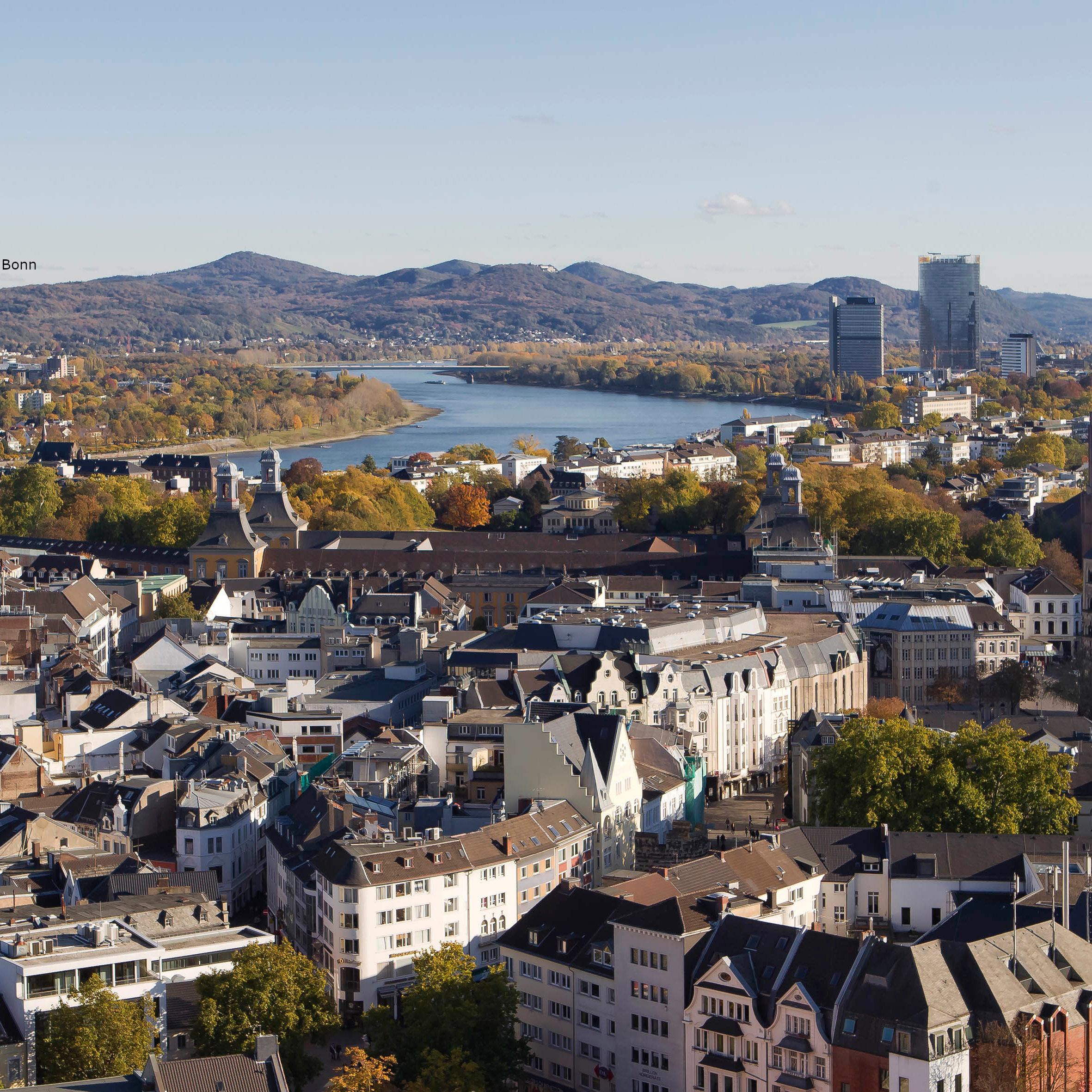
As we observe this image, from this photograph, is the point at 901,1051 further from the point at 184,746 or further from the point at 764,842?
the point at 184,746

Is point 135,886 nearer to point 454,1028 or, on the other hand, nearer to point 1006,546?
point 454,1028

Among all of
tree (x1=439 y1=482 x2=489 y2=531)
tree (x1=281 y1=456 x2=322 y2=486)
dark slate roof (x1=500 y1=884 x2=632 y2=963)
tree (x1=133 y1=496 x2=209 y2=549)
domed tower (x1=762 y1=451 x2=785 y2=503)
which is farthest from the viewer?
tree (x1=281 y1=456 x2=322 y2=486)

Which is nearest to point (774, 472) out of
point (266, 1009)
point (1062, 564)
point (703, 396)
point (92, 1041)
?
point (1062, 564)

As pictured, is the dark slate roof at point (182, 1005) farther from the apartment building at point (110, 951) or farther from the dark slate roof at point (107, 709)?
the dark slate roof at point (107, 709)

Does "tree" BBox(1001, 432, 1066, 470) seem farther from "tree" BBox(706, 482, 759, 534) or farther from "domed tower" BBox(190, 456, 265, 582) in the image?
"domed tower" BBox(190, 456, 265, 582)

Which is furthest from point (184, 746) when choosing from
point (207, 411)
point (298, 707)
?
point (207, 411)

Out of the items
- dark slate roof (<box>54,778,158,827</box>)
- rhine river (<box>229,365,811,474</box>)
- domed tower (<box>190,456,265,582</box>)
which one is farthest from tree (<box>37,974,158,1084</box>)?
rhine river (<box>229,365,811,474</box>)
